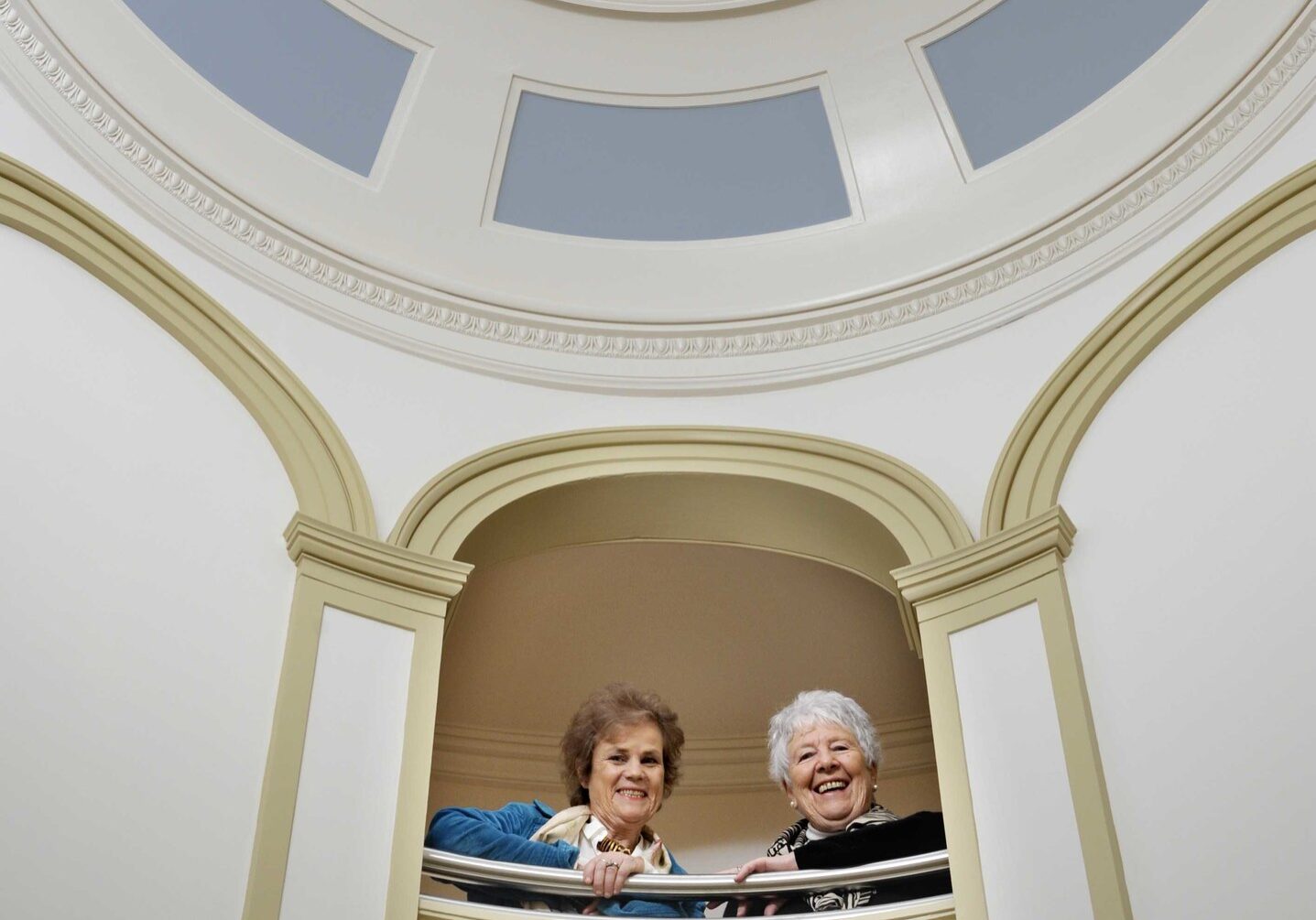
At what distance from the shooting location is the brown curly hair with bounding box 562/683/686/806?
23.1ft

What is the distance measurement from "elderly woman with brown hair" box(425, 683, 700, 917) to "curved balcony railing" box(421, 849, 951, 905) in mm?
96

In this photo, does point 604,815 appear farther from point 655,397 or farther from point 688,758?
point 688,758

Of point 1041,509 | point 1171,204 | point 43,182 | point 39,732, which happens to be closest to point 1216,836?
point 1041,509

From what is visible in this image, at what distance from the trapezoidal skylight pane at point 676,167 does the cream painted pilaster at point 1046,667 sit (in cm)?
289

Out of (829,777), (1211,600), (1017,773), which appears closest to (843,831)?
(829,777)

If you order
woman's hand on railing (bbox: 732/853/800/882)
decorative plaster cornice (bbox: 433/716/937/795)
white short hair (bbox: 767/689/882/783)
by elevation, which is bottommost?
woman's hand on railing (bbox: 732/853/800/882)

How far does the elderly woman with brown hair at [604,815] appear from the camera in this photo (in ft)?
20.1

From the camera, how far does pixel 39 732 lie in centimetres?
550

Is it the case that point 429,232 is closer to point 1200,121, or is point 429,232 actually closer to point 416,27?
point 416,27

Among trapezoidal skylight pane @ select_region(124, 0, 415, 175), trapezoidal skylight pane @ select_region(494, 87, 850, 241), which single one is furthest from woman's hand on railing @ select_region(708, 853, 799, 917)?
trapezoidal skylight pane @ select_region(124, 0, 415, 175)

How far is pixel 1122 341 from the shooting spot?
23.5 feet

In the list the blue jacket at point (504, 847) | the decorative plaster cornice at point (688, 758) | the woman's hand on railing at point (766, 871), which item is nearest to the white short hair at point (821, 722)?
the woman's hand on railing at point (766, 871)

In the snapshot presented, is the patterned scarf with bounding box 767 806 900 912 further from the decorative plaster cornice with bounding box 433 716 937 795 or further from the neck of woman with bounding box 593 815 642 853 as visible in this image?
the decorative plaster cornice with bounding box 433 716 937 795

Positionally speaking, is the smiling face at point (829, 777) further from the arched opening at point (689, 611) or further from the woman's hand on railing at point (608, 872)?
the arched opening at point (689, 611)
